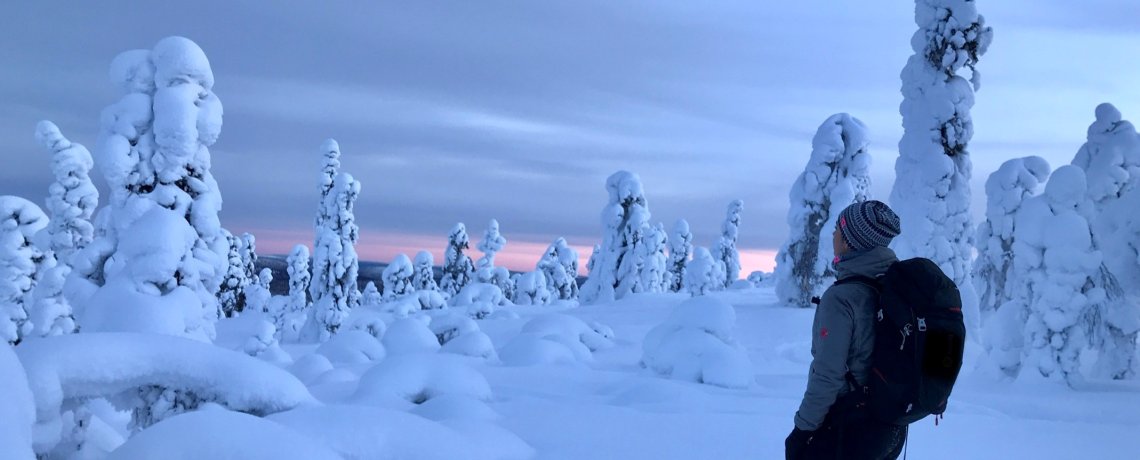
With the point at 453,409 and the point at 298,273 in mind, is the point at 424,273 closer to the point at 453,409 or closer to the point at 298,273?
the point at 298,273

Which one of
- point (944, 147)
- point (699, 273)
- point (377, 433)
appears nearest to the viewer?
point (377, 433)

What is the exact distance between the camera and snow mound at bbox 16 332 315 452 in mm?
3623

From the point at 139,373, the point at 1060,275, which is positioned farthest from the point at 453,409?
the point at 1060,275

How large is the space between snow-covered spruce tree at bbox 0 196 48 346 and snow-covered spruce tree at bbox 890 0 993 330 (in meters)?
24.6

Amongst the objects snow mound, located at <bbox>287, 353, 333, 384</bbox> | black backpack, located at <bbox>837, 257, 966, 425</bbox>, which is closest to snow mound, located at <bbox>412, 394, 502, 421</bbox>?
black backpack, located at <bbox>837, 257, 966, 425</bbox>

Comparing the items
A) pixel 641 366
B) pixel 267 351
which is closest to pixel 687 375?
pixel 641 366

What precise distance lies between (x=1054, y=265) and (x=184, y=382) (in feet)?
46.5

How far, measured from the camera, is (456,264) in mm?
55219

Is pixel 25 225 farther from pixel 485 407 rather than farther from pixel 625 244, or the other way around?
pixel 625 244

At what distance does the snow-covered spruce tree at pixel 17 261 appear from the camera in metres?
20.2

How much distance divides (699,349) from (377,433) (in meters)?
8.04

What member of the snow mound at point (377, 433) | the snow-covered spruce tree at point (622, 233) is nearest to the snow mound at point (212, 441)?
the snow mound at point (377, 433)

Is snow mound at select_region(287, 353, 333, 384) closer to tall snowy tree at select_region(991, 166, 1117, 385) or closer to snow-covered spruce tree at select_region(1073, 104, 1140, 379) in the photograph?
tall snowy tree at select_region(991, 166, 1117, 385)

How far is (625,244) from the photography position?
37812 millimetres
